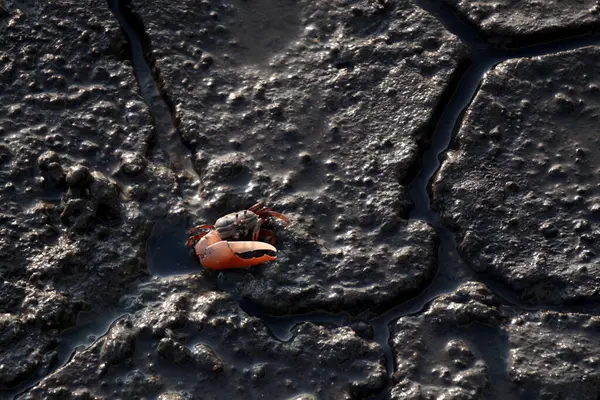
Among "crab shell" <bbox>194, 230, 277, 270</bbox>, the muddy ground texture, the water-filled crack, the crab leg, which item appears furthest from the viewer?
the water-filled crack

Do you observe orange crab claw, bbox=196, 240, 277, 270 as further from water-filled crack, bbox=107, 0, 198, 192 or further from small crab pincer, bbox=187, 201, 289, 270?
water-filled crack, bbox=107, 0, 198, 192

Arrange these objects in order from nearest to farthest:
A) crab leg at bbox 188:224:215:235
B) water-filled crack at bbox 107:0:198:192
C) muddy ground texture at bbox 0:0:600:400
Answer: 1. muddy ground texture at bbox 0:0:600:400
2. crab leg at bbox 188:224:215:235
3. water-filled crack at bbox 107:0:198:192

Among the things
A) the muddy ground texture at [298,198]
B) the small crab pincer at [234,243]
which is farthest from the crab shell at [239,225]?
the muddy ground texture at [298,198]

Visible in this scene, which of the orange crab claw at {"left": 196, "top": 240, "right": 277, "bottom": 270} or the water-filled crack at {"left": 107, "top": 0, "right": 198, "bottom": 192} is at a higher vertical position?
the water-filled crack at {"left": 107, "top": 0, "right": 198, "bottom": 192}

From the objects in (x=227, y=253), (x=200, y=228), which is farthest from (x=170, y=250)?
(x=227, y=253)

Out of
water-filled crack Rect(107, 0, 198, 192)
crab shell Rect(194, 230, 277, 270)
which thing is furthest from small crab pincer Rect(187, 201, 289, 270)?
water-filled crack Rect(107, 0, 198, 192)

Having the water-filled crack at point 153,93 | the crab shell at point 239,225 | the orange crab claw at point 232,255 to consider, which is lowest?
the orange crab claw at point 232,255

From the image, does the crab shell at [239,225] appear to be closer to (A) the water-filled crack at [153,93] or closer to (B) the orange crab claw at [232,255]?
(B) the orange crab claw at [232,255]

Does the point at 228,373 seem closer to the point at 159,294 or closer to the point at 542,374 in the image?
the point at 159,294
